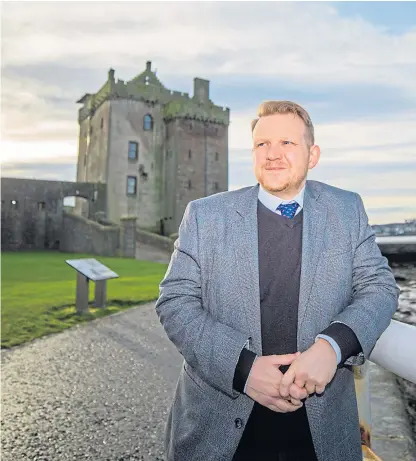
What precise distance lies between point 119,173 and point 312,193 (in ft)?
116

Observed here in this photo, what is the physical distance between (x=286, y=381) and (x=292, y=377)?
0.02m

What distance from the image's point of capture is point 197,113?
3778 centimetres

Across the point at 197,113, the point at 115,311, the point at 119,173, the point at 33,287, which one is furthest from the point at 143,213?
the point at 115,311

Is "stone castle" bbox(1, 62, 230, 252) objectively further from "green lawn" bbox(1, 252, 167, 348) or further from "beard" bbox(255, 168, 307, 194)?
"beard" bbox(255, 168, 307, 194)

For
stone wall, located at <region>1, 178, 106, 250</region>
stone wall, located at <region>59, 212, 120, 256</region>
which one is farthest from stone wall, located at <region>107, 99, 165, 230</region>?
stone wall, located at <region>59, 212, 120, 256</region>

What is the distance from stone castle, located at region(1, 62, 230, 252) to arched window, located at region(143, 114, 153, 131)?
9 cm

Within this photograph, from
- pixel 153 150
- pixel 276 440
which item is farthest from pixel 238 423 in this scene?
pixel 153 150

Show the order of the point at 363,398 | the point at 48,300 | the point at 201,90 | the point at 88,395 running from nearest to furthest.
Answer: the point at 363,398, the point at 88,395, the point at 48,300, the point at 201,90

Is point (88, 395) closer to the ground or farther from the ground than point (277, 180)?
closer to the ground

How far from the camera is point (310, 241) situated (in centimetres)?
176

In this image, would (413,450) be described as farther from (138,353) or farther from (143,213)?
(143,213)

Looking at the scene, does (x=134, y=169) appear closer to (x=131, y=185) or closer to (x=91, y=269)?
(x=131, y=185)

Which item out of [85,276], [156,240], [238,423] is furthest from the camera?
[156,240]

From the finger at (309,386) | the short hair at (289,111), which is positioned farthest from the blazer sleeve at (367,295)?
the short hair at (289,111)
